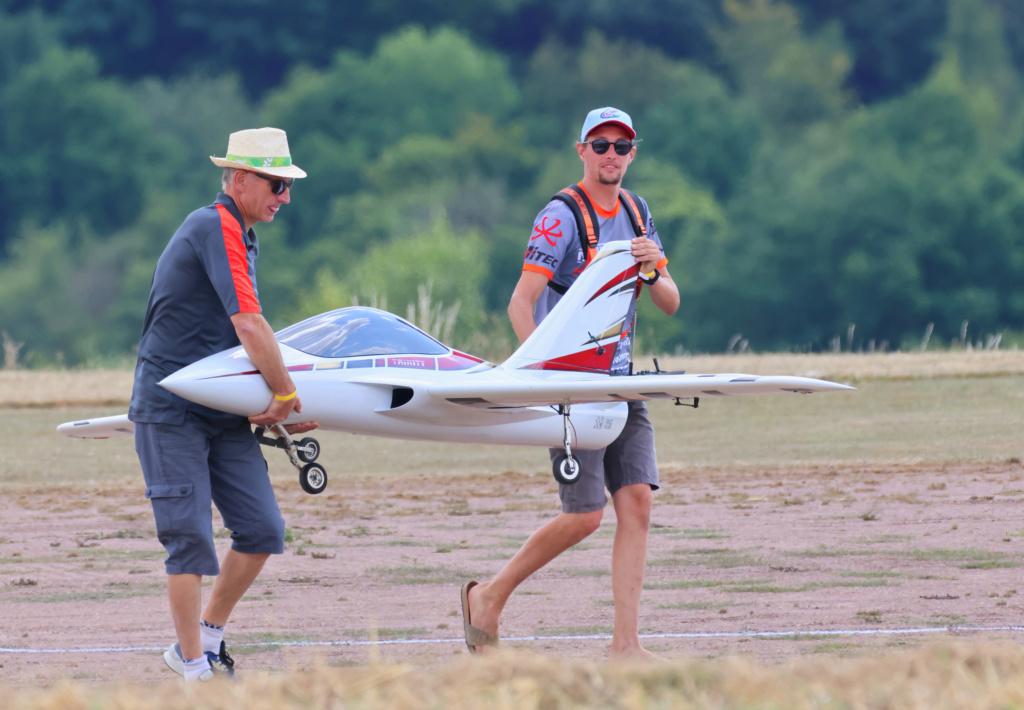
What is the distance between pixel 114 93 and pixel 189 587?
8277cm

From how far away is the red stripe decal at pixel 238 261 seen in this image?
5887mm

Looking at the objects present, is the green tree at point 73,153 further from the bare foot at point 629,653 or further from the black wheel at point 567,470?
the bare foot at point 629,653

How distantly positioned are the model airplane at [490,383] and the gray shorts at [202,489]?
0.23 m

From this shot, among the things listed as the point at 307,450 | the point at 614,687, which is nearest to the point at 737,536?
the point at 307,450

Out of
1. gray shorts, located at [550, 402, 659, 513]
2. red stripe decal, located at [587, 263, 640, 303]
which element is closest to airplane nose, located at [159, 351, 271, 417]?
gray shorts, located at [550, 402, 659, 513]

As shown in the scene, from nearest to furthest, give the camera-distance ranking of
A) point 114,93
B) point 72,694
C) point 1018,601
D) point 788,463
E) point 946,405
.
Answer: point 72,694, point 1018,601, point 788,463, point 946,405, point 114,93

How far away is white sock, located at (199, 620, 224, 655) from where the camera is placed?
6.24m

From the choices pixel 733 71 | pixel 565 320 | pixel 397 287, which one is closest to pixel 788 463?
pixel 565 320

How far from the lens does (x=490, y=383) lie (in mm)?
6734

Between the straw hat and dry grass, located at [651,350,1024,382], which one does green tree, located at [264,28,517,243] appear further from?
the straw hat

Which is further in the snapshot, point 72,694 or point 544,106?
point 544,106

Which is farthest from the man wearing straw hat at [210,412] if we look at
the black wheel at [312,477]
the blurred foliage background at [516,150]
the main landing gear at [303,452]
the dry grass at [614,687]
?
the blurred foliage background at [516,150]

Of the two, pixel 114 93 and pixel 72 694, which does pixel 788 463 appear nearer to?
pixel 72 694

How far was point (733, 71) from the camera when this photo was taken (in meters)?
94.4
